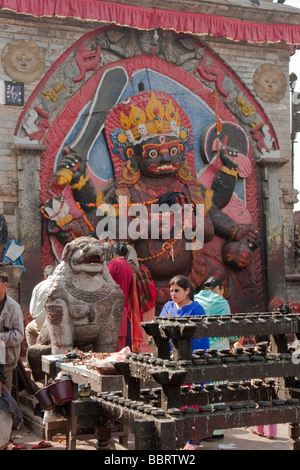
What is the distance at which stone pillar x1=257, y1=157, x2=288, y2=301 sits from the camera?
13117 millimetres

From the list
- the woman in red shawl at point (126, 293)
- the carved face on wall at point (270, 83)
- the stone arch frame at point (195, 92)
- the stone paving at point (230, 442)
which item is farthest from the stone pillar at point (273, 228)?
the stone paving at point (230, 442)

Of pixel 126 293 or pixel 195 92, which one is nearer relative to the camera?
pixel 126 293

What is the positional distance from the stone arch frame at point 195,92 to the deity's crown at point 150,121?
79cm

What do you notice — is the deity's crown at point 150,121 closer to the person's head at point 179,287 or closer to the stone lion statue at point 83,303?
the stone lion statue at point 83,303

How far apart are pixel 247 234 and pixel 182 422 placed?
893 cm

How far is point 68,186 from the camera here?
1161 cm

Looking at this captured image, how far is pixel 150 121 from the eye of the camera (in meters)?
12.1

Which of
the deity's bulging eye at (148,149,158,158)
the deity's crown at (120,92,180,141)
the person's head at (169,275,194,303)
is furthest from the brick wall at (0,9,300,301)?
the person's head at (169,275,194,303)

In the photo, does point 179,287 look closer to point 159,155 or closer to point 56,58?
point 159,155

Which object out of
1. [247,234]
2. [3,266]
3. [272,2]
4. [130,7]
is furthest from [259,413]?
[272,2]

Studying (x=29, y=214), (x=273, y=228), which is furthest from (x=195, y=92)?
(x=29, y=214)

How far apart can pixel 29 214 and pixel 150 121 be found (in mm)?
2742

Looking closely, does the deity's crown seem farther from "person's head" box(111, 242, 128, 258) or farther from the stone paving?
the stone paving

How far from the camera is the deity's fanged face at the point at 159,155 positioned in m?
11.9
